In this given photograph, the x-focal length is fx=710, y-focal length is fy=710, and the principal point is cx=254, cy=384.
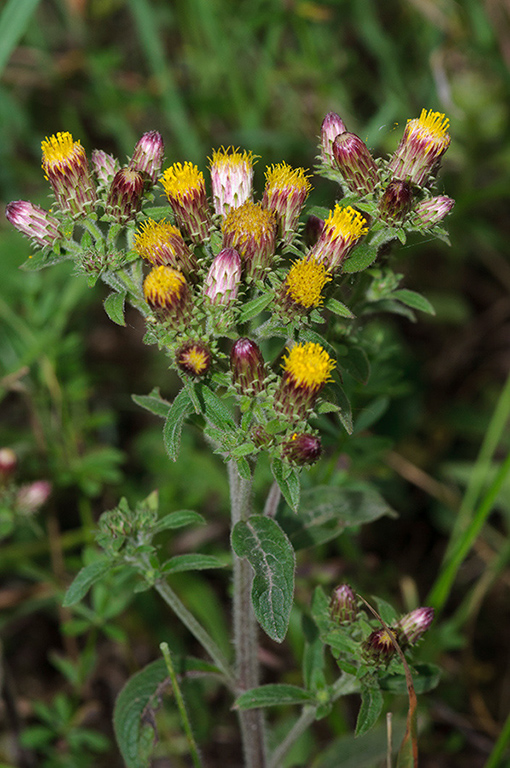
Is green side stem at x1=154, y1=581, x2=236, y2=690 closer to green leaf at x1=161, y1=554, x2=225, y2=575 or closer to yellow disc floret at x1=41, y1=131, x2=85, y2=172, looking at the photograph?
green leaf at x1=161, y1=554, x2=225, y2=575

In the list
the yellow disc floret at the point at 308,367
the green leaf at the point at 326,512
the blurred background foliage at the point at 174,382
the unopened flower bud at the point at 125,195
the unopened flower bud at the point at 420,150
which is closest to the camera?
the yellow disc floret at the point at 308,367

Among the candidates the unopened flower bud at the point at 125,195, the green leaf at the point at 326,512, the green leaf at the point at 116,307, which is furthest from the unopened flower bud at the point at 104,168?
the green leaf at the point at 326,512

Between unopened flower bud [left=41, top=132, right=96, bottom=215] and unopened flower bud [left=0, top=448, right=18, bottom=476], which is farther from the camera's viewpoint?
unopened flower bud [left=0, top=448, right=18, bottom=476]

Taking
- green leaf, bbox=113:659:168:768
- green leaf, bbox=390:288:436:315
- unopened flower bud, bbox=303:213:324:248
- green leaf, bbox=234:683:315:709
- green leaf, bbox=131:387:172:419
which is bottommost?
green leaf, bbox=113:659:168:768

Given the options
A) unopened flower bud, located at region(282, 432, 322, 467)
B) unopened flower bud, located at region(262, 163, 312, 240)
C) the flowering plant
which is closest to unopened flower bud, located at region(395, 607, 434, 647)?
the flowering plant

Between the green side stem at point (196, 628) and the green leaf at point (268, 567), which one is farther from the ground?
the green leaf at point (268, 567)

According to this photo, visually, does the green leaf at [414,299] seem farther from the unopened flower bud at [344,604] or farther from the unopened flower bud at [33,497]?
the unopened flower bud at [33,497]

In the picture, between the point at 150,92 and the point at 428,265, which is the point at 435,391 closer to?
the point at 428,265
